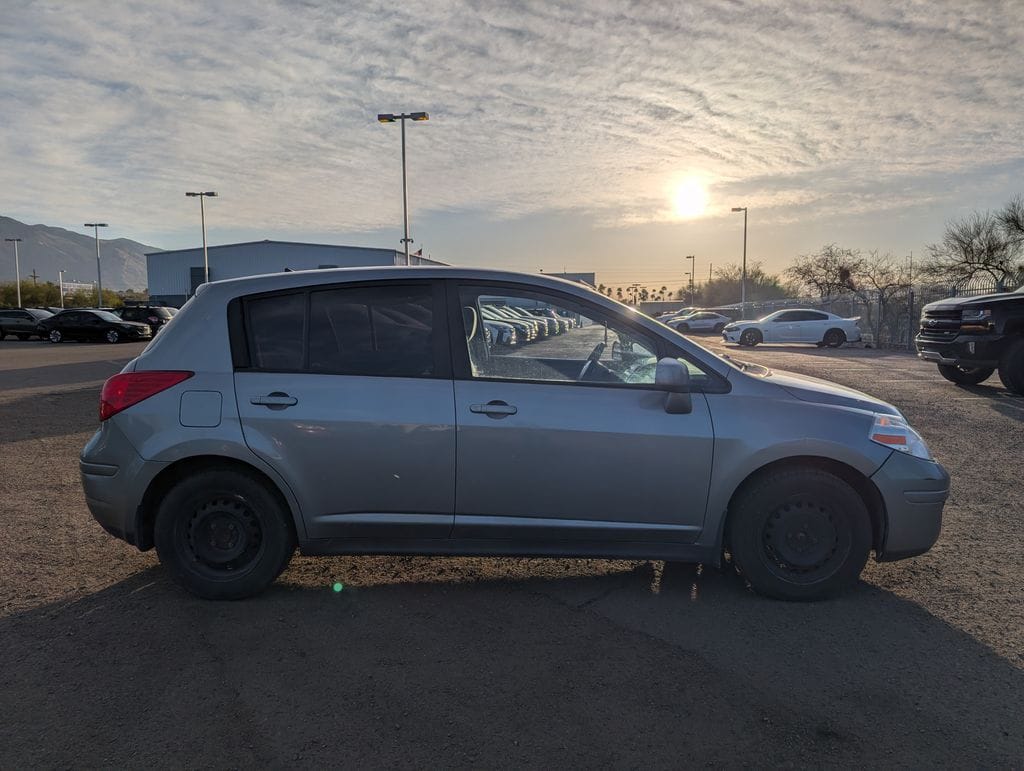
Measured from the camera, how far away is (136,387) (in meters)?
3.65

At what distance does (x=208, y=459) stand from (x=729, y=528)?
277 centimetres

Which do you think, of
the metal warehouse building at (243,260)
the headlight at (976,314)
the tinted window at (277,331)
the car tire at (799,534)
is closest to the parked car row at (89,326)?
the metal warehouse building at (243,260)

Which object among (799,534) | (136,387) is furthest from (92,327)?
(799,534)

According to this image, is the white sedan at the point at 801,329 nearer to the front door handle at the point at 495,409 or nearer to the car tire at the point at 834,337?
the car tire at the point at 834,337

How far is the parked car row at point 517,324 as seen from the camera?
372cm

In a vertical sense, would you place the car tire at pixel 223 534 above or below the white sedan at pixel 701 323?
below

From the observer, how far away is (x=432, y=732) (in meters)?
2.57

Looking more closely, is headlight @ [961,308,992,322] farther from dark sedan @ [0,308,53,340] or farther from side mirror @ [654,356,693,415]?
dark sedan @ [0,308,53,340]

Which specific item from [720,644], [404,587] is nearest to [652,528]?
[720,644]

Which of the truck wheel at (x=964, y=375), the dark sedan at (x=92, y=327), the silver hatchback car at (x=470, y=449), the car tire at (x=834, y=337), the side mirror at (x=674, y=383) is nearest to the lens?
the side mirror at (x=674, y=383)

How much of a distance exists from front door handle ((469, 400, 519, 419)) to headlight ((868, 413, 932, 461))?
1.89 meters

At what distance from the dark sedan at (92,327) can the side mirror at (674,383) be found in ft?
107

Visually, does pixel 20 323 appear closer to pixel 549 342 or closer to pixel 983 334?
pixel 549 342

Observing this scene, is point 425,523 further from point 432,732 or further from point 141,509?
point 141,509
